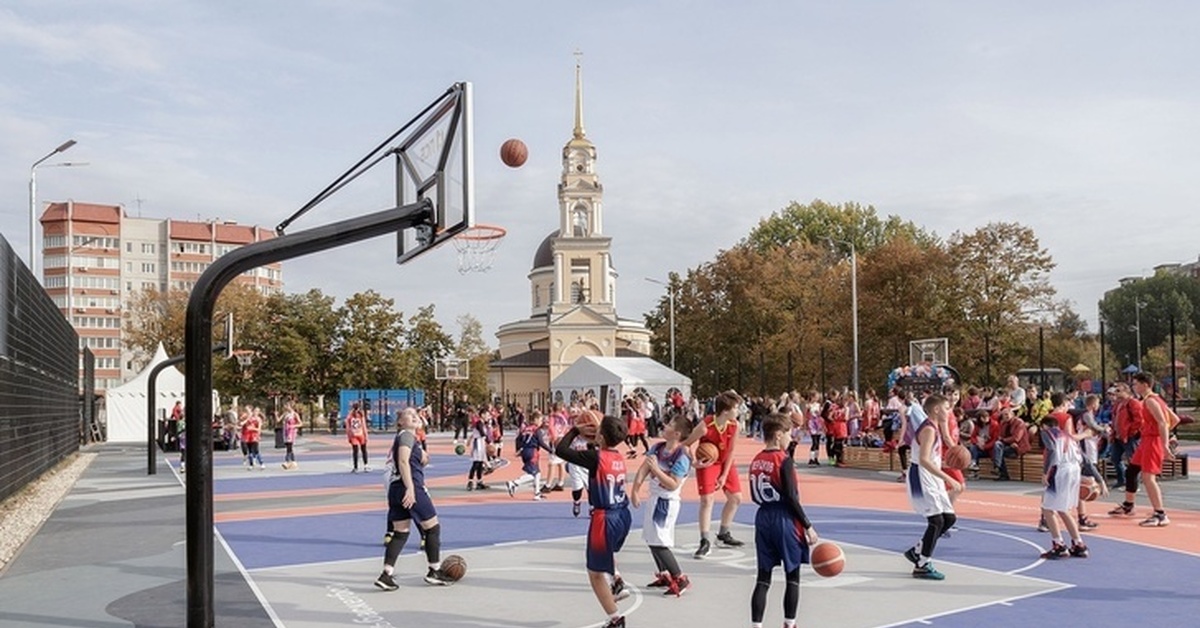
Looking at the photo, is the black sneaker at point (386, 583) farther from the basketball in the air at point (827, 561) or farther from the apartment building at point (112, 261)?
the apartment building at point (112, 261)

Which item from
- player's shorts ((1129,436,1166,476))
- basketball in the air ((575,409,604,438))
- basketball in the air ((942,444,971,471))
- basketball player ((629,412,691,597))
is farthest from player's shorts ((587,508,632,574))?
player's shorts ((1129,436,1166,476))

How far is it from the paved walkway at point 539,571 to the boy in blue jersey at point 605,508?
0.80 meters

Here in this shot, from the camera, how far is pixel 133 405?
51031mm

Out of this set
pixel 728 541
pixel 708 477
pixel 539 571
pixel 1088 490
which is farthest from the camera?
pixel 1088 490

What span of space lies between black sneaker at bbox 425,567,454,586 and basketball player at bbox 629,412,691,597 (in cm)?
212

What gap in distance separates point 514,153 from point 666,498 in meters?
5.78

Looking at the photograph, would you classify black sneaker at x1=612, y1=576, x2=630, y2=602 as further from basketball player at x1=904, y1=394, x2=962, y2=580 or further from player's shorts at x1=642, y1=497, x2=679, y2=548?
basketball player at x1=904, y1=394, x2=962, y2=580

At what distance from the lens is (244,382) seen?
6244 cm

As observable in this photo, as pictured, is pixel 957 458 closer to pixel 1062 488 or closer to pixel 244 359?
pixel 1062 488

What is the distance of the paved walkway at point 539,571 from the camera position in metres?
9.38

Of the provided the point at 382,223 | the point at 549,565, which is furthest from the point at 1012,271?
the point at 382,223

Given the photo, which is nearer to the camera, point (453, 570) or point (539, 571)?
point (453, 570)

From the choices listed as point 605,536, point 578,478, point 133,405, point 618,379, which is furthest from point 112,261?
point 605,536

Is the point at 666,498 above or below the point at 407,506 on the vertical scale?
above
